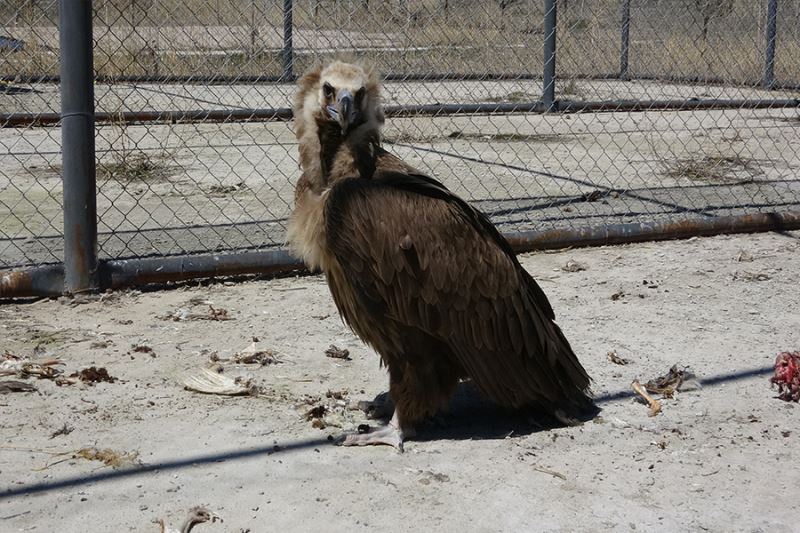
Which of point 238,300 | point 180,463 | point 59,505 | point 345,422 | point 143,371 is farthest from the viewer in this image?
point 238,300

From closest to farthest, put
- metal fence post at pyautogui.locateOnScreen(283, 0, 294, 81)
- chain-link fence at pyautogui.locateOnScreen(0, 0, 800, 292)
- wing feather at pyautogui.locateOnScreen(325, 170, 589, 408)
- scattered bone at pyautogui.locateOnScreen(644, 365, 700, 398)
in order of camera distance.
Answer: wing feather at pyautogui.locateOnScreen(325, 170, 589, 408)
scattered bone at pyautogui.locateOnScreen(644, 365, 700, 398)
chain-link fence at pyautogui.locateOnScreen(0, 0, 800, 292)
metal fence post at pyautogui.locateOnScreen(283, 0, 294, 81)

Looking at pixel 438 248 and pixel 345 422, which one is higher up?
pixel 438 248

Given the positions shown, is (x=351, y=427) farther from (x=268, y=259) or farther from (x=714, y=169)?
(x=714, y=169)

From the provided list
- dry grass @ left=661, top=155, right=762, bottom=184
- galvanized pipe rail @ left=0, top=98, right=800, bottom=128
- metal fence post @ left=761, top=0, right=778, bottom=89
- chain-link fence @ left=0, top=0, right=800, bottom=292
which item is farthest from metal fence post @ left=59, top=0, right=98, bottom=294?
metal fence post @ left=761, top=0, right=778, bottom=89

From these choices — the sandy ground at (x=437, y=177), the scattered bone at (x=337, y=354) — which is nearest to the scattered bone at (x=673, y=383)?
the scattered bone at (x=337, y=354)

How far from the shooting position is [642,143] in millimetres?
11242

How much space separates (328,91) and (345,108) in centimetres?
18

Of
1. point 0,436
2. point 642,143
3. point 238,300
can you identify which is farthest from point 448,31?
point 0,436

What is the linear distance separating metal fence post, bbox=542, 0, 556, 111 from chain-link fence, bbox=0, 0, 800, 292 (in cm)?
2

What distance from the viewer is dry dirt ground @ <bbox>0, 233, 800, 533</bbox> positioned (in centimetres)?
338

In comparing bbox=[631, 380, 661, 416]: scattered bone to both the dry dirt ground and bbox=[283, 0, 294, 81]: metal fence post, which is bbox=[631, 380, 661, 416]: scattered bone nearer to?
the dry dirt ground

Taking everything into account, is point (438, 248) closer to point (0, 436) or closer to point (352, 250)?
point (352, 250)

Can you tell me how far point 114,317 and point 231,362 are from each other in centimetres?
88

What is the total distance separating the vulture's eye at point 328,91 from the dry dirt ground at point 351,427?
1318 mm
